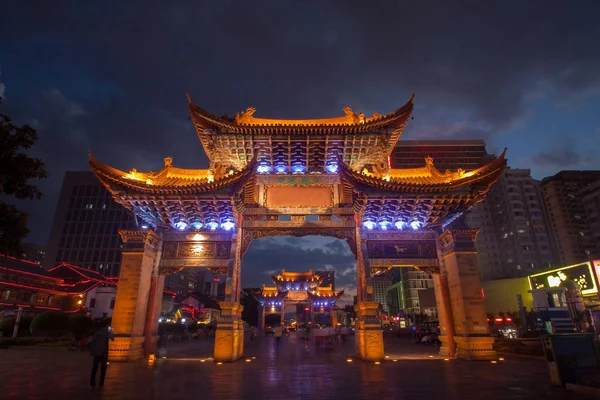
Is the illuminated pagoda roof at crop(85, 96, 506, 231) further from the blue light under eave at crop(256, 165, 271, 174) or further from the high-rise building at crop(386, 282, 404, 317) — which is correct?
the high-rise building at crop(386, 282, 404, 317)

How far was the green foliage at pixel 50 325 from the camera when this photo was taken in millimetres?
26406

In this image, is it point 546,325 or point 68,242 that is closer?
point 546,325

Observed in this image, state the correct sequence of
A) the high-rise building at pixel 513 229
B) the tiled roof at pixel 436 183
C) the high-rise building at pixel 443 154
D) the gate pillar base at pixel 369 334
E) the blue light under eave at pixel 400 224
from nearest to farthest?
the gate pillar base at pixel 369 334
the tiled roof at pixel 436 183
the blue light under eave at pixel 400 224
the high-rise building at pixel 513 229
the high-rise building at pixel 443 154

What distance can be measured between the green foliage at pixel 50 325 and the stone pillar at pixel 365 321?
1041 inches

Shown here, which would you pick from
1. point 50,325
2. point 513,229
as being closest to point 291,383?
point 50,325

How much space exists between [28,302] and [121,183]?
36.0m

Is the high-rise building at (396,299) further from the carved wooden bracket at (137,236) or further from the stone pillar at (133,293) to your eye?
the carved wooden bracket at (137,236)

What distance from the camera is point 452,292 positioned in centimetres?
1586

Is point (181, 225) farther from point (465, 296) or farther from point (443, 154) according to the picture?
point (443, 154)

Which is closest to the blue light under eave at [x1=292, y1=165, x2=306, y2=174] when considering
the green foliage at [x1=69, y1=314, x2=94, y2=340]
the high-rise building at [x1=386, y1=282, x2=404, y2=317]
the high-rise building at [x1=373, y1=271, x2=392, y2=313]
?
the green foliage at [x1=69, y1=314, x2=94, y2=340]

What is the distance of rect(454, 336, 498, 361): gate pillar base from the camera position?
14102 mm

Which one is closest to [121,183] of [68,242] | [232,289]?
[232,289]

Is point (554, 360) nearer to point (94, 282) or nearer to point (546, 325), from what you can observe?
point (546, 325)

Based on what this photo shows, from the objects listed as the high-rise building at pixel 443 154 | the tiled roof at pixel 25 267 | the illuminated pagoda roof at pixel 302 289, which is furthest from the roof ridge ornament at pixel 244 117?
the high-rise building at pixel 443 154
